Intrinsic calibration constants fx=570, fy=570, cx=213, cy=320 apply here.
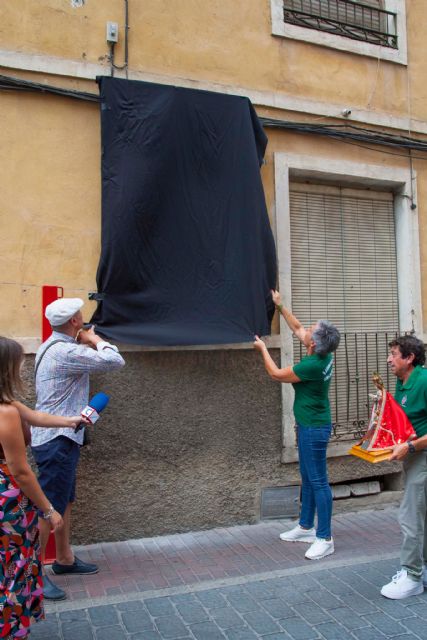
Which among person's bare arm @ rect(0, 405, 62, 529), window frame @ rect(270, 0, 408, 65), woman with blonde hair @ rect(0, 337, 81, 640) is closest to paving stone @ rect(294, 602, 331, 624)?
woman with blonde hair @ rect(0, 337, 81, 640)

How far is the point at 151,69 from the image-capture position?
16.9 feet

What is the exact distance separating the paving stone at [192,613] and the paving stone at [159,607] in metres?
0.06

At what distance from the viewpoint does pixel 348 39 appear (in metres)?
6.06

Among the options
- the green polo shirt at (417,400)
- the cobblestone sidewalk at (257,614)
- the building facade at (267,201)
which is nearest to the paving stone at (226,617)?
the cobblestone sidewalk at (257,614)

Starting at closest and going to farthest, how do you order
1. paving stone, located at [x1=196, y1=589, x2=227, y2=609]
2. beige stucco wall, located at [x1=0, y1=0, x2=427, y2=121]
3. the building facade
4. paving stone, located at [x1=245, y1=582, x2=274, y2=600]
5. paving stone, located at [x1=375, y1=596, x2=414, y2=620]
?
paving stone, located at [x1=375, y1=596, x2=414, y2=620] → paving stone, located at [x1=196, y1=589, x2=227, y2=609] → paving stone, located at [x1=245, y1=582, x2=274, y2=600] → the building facade → beige stucco wall, located at [x1=0, y1=0, x2=427, y2=121]

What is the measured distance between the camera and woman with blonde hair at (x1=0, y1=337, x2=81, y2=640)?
2.70 m

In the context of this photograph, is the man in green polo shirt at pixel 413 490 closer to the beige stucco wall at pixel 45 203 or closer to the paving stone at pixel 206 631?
the paving stone at pixel 206 631

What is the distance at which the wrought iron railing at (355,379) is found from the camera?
593 cm

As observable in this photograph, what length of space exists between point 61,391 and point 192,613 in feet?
5.49

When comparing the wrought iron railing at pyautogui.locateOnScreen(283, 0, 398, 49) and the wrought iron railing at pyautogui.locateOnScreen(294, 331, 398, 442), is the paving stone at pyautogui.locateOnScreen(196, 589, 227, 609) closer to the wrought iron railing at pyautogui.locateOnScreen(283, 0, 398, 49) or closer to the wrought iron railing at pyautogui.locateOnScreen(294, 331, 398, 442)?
the wrought iron railing at pyautogui.locateOnScreen(294, 331, 398, 442)

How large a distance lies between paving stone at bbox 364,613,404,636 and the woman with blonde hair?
1.98 meters

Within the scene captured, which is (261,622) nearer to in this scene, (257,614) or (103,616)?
(257,614)

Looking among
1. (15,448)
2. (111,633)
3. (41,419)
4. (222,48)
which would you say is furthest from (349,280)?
(15,448)

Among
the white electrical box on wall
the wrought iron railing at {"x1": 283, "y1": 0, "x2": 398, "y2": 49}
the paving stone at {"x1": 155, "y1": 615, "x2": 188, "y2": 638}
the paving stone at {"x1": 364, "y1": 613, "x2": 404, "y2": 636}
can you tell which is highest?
the wrought iron railing at {"x1": 283, "y1": 0, "x2": 398, "y2": 49}
